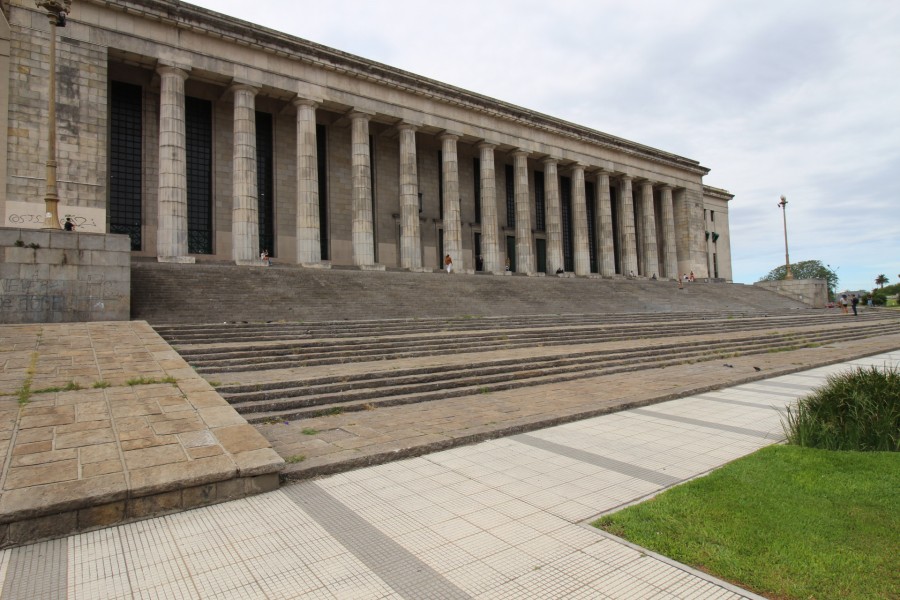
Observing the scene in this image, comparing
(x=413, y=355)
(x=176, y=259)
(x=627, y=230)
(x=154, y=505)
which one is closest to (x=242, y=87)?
(x=176, y=259)

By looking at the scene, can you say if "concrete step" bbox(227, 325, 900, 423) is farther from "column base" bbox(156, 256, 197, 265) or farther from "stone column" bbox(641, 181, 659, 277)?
"stone column" bbox(641, 181, 659, 277)

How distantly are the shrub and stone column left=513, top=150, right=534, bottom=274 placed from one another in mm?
27717

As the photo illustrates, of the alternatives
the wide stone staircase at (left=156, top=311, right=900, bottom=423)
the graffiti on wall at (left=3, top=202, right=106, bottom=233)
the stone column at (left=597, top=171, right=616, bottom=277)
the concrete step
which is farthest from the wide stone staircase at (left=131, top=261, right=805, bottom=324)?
the concrete step

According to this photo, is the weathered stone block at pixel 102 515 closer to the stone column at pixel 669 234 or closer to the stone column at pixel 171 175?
the stone column at pixel 171 175

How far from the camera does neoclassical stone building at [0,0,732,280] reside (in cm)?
1986

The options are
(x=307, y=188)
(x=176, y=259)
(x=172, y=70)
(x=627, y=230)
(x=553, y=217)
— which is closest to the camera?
(x=176, y=259)

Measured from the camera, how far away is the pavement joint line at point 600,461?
521 centimetres

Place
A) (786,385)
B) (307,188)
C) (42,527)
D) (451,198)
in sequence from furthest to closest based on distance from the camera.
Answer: (451,198)
(307,188)
(786,385)
(42,527)

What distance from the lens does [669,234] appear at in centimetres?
4456

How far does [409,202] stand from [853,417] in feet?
82.8

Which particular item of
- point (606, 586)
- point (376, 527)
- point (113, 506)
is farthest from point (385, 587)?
point (113, 506)

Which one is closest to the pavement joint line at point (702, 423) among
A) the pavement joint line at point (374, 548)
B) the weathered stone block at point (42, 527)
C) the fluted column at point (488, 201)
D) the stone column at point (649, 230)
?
the pavement joint line at point (374, 548)

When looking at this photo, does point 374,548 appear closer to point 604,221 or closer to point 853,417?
point 853,417

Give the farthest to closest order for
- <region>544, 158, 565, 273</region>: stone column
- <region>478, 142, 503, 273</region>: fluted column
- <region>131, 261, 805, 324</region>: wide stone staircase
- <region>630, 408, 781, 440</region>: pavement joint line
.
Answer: <region>544, 158, 565, 273</region>: stone column
<region>478, 142, 503, 273</region>: fluted column
<region>131, 261, 805, 324</region>: wide stone staircase
<region>630, 408, 781, 440</region>: pavement joint line
